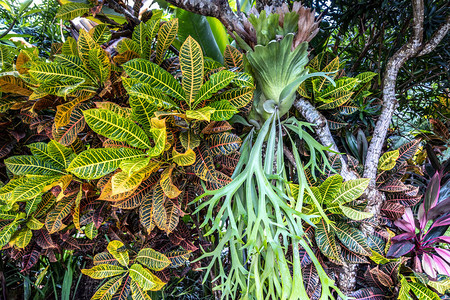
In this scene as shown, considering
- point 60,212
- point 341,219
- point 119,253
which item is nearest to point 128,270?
point 119,253

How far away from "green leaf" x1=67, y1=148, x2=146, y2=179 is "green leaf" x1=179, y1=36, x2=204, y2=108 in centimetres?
Result: 18

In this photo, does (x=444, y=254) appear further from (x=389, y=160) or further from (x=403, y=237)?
(x=389, y=160)

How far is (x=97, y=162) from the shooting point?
48 cm

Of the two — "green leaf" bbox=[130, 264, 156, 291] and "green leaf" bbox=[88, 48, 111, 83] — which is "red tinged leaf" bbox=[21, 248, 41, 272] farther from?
"green leaf" bbox=[88, 48, 111, 83]

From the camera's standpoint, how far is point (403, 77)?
36.2 inches

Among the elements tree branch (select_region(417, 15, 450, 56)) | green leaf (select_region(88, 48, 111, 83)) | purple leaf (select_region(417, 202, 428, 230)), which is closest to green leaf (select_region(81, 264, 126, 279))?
green leaf (select_region(88, 48, 111, 83))

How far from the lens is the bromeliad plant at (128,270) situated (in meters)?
0.61

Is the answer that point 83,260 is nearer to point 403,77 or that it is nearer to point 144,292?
point 144,292

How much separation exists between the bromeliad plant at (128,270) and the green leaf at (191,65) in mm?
405

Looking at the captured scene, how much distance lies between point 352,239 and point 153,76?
0.54m

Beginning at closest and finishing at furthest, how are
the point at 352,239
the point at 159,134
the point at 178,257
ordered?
the point at 159,134
the point at 352,239
the point at 178,257

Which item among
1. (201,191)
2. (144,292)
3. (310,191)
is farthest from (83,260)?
(310,191)

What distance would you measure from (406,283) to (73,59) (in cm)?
88

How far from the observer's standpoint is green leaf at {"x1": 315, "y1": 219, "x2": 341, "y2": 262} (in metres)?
0.56
